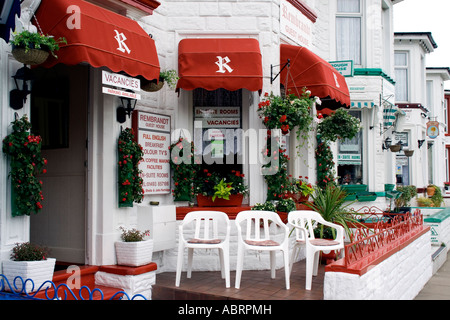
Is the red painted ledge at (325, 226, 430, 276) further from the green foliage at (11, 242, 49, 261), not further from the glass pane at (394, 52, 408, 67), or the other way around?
the glass pane at (394, 52, 408, 67)

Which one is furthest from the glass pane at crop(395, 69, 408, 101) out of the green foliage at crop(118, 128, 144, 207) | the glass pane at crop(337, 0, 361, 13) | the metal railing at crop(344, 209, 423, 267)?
the green foliage at crop(118, 128, 144, 207)

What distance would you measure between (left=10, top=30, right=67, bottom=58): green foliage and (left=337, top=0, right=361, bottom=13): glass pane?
28.8 feet

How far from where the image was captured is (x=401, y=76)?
18.7 metres

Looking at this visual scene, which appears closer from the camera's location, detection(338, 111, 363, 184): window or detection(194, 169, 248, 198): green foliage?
detection(194, 169, 248, 198): green foliage

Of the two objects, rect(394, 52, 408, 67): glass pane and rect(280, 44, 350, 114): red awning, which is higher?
rect(394, 52, 408, 67): glass pane

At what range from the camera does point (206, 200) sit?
739 cm

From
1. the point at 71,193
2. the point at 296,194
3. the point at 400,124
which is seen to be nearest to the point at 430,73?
the point at 400,124

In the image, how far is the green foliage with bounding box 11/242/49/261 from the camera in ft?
16.2

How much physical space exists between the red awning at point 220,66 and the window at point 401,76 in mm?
13011

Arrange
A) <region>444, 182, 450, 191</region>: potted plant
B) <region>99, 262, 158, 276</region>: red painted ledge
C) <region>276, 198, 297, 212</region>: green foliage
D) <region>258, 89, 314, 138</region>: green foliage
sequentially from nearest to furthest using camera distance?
<region>99, 262, 158, 276</region>: red painted ledge → <region>258, 89, 314, 138</region>: green foliage → <region>276, 198, 297, 212</region>: green foliage → <region>444, 182, 450, 191</region>: potted plant

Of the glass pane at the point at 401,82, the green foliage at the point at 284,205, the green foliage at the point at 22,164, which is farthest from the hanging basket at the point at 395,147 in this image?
the green foliage at the point at 22,164

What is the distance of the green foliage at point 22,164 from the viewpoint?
4.96 metres
